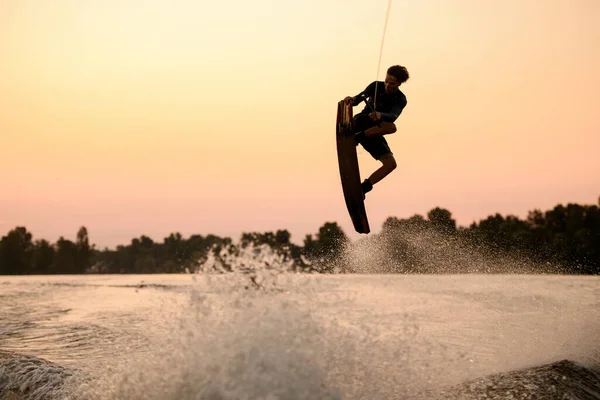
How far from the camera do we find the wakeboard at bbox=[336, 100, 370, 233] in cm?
963

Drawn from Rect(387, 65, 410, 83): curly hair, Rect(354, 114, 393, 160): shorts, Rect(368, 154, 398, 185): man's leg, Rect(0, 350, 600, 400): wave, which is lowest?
Rect(0, 350, 600, 400): wave

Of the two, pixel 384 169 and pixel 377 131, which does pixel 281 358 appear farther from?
pixel 377 131

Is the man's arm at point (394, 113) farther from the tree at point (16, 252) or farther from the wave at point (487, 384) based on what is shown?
the tree at point (16, 252)

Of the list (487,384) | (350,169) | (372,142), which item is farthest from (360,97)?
(487,384)

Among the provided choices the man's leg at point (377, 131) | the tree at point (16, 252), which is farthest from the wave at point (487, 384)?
the tree at point (16, 252)

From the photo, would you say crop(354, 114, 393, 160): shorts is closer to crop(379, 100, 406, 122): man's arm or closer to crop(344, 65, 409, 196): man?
crop(344, 65, 409, 196): man

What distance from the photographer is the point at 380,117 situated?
30.3ft

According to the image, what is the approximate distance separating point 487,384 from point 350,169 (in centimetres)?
391

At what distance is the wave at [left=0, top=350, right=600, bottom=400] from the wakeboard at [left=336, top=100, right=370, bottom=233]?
298 cm

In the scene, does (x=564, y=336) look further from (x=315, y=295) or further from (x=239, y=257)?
(x=239, y=257)

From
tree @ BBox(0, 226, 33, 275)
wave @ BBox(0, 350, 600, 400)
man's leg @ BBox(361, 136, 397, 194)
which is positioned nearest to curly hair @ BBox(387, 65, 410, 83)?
man's leg @ BBox(361, 136, 397, 194)

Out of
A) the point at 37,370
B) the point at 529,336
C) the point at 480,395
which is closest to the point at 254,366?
Answer: the point at 480,395

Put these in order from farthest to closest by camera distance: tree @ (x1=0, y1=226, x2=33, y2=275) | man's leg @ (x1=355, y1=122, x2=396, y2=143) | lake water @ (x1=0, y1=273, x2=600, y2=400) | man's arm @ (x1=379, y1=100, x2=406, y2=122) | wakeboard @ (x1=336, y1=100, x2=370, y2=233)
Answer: tree @ (x1=0, y1=226, x2=33, y2=275), wakeboard @ (x1=336, y1=100, x2=370, y2=233), man's leg @ (x1=355, y1=122, x2=396, y2=143), man's arm @ (x1=379, y1=100, x2=406, y2=122), lake water @ (x1=0, y1=273, x2=600, y2=400)

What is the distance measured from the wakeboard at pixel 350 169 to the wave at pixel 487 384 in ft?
9.77
